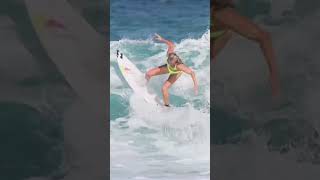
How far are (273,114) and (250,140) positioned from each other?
25 cm

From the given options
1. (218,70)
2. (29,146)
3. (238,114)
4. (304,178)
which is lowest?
(304,178)

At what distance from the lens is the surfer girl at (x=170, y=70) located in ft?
11.9

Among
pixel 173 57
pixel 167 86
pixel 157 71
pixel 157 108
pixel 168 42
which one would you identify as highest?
pixel 168 42

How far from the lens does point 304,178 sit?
12.0 ft

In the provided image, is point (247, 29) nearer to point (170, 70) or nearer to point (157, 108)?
point (170, 70)

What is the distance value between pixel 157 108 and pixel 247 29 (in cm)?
85

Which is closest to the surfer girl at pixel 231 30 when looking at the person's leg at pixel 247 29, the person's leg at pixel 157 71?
the person's leg at pixel 247 29

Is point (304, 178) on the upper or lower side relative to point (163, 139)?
lower

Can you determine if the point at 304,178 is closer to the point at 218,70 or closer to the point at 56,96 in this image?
the point at 218,70

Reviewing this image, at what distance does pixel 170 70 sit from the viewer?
363 cm

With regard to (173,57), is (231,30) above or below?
above

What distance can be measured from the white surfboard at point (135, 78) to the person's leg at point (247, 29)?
0.69m

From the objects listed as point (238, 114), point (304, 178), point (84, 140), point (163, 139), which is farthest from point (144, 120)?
point (304, 178)

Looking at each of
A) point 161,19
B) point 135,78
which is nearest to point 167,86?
point 135,78
